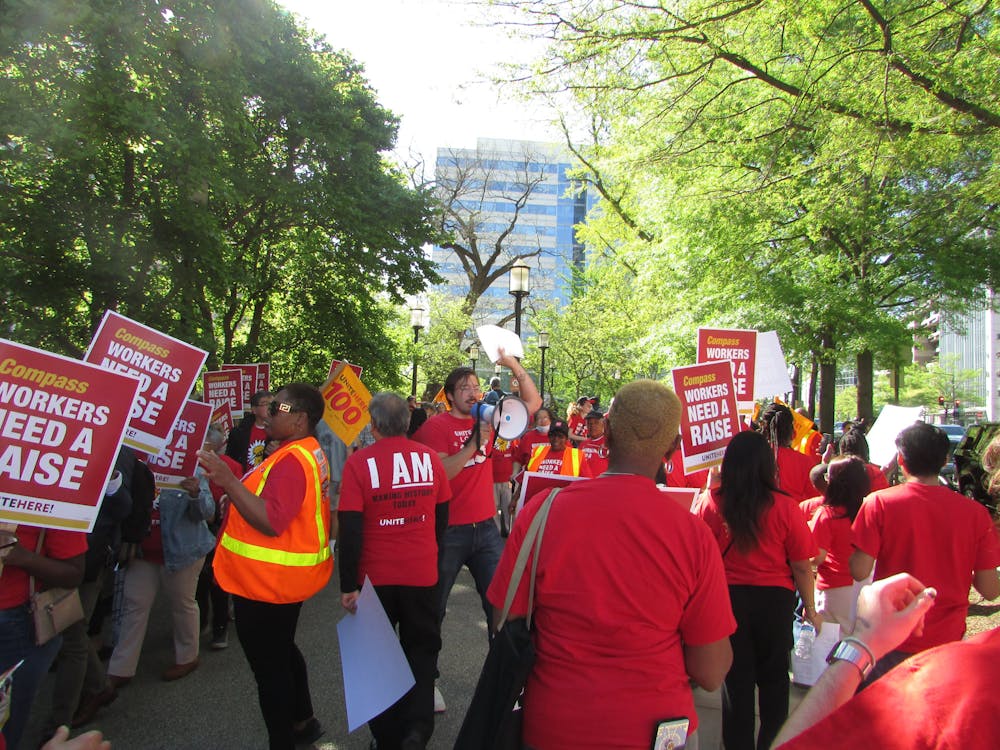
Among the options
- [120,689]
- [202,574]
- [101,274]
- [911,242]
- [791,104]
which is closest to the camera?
[120,689]

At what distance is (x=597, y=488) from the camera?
2094 mm

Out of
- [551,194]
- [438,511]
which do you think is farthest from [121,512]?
[551,194]

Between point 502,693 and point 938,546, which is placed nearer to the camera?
point 502,693

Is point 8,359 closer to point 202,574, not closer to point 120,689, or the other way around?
point 120,689

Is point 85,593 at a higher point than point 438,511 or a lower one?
lower

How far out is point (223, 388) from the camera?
354 inches

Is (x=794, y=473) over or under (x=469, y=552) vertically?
over

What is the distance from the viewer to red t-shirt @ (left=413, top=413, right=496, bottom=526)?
479 centimetres

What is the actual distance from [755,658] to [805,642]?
5.63 feet

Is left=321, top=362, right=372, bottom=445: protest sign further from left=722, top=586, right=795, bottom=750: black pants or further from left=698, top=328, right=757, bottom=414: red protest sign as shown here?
left=722, top=586, right=795, bottom=750: black pants

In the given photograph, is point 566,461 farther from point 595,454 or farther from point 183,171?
point 183,171

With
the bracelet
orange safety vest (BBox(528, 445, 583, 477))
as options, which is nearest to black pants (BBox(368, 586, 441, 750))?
orange safety vest (BBox(528, 445, 583, 477))

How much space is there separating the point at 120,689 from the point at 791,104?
9073 millimetres

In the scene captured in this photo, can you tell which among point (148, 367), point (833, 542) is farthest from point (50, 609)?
point (833, 542)
